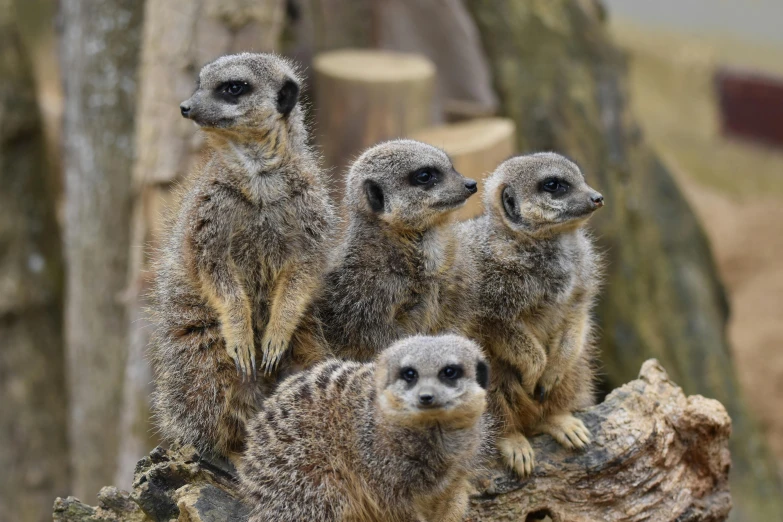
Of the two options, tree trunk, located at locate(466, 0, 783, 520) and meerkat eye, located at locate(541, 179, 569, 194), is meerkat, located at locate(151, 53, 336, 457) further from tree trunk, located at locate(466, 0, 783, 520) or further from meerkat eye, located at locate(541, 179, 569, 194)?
tree trunk, located at locate(466, 0, 783, 520)

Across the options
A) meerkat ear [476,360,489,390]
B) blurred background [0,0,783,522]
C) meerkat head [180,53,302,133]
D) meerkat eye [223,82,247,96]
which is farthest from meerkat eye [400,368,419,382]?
blurred background [0,0,783,522]

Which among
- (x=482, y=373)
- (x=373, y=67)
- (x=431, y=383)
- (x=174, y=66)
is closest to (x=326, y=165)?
(x=373, y=67)

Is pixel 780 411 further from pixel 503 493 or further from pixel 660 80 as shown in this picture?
pixel 503 493

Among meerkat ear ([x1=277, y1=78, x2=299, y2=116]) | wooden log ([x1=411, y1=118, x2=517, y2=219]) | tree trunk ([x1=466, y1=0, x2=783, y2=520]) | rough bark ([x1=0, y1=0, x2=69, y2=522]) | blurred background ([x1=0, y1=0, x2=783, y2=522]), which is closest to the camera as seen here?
meerkat ear ([x1=277, y1=78, x2=299, y2=116])

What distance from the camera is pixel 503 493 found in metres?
2.88

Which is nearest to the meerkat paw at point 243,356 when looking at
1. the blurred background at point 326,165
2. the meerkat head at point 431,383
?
the meerkat head at point 431,383

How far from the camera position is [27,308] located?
634 centimetres

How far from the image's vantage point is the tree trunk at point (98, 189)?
18.8ft

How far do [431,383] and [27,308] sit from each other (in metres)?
4.79

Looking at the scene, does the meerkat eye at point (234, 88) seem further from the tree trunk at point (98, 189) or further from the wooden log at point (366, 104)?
the tree trunk at point (98, 189)

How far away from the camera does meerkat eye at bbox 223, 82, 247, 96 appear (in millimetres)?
2758

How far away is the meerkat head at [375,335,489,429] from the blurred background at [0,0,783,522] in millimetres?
1932

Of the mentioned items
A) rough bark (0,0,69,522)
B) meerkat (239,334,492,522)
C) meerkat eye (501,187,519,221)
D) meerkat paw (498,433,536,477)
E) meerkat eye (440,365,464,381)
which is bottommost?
rough bark (0,0,69,522)

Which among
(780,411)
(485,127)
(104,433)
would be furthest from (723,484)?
(780,411)
